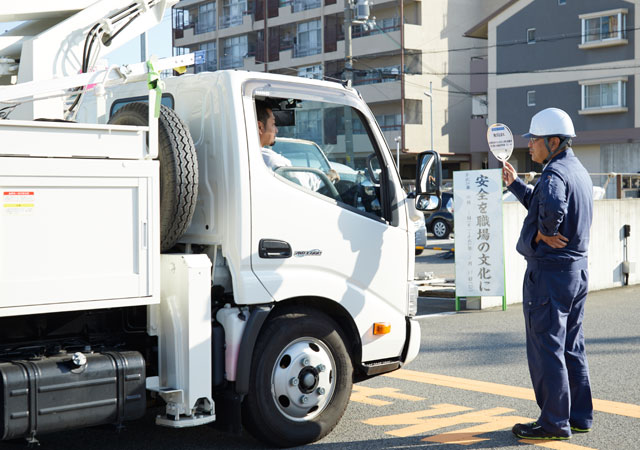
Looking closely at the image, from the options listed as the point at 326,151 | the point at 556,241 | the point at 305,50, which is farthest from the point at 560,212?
the point at 305,50

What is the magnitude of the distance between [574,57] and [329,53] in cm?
1619

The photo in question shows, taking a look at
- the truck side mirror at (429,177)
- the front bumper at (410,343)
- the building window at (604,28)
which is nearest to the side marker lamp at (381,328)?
the front bumper at (410,343)

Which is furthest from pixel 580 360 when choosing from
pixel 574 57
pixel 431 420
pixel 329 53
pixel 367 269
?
pixel 329 53

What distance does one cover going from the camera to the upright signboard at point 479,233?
11.3m

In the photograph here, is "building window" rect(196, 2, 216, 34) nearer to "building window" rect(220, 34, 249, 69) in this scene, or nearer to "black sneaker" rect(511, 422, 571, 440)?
"building window" rect(220, 34, 249, 69)

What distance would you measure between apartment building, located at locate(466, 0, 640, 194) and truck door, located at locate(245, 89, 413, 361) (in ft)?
116

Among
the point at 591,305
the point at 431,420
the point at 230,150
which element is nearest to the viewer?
the point at 230,150

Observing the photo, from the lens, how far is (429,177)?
566 centimetres

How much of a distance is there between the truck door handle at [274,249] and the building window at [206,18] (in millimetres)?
57788

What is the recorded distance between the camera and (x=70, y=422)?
441 cm

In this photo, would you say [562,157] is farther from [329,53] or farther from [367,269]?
[329,53]

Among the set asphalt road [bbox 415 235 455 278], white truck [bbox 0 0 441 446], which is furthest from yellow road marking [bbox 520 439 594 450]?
asphalt road [bbox 415 235 455 278]

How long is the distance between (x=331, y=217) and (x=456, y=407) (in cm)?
192

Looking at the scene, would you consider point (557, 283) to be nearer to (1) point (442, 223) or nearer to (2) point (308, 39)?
(1) point (442, 223)
